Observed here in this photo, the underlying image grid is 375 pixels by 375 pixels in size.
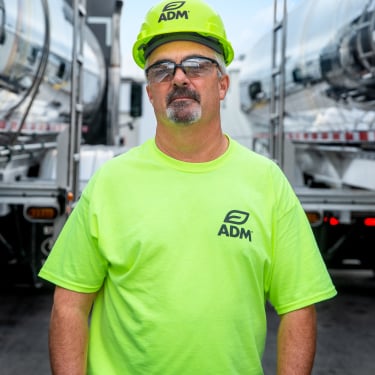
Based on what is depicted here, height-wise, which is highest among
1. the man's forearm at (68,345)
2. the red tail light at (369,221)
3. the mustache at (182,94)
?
the mustache at (182,94)

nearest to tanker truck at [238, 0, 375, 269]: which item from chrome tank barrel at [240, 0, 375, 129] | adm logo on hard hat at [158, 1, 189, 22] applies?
chrome tank barrel at [240, 0, 375, 129]

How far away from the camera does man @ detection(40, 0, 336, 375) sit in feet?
5.54

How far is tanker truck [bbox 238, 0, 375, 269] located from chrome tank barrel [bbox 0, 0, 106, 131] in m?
1.79

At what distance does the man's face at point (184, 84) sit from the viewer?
1.78 m

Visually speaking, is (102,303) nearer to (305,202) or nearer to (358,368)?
(358,368)

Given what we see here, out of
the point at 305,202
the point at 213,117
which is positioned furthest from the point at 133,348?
the point at 305,202

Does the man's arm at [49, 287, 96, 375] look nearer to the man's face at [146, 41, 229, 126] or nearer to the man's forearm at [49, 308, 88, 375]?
the man's forearm at [49, 308, 88, 375]

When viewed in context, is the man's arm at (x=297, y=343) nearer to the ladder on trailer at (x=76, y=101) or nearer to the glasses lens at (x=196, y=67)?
the glasses lens at (x=196, y=67)

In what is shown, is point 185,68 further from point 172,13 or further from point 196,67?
point 172,13

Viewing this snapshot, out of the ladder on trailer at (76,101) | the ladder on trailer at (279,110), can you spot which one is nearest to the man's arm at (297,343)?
the ladder on trailer at (76,101)

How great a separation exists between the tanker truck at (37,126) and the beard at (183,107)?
2854 millimetres

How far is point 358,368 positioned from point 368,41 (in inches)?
81.3

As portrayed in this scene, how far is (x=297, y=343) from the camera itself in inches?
68.6

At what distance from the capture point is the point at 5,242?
5.53 metres
